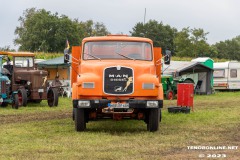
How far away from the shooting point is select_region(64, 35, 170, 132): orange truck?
39.9 ft

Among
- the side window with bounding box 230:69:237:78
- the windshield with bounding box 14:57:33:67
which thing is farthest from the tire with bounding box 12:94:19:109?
the side window with bounding box 230:69:237:78

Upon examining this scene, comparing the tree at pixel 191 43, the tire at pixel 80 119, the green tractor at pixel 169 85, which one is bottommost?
the tire at pixel 80 119

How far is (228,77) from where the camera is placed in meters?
39.2

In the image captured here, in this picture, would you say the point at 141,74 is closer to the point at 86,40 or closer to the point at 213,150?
the point at 86,40

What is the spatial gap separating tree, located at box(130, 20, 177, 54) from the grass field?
2662 inches

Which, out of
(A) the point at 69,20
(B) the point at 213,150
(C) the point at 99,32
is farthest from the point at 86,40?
(C) the point at 99,32

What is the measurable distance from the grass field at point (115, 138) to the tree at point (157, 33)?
6761 centimetres

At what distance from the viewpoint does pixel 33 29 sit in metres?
67.2

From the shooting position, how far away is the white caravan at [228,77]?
3925 centimetres

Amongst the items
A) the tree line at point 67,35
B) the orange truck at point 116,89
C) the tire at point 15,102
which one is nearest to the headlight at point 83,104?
the orange truck at point 116,89

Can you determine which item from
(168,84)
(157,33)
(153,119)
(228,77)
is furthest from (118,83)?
(157,33)

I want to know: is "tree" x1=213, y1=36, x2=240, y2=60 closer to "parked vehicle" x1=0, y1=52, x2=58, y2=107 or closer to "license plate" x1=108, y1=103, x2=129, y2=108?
"parked vehicle" x1=0, y1=52, x2=58, y2=107

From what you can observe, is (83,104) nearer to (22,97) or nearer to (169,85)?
(22,97)

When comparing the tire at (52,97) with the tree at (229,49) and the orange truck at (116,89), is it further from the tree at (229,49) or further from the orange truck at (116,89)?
the tree at (229,49)
